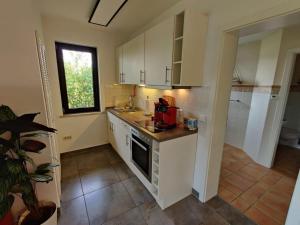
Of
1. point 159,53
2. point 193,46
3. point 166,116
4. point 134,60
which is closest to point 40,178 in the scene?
point 166,116

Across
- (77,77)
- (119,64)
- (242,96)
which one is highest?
(119,64)

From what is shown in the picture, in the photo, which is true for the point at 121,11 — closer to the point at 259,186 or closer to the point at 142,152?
the point at 142,152

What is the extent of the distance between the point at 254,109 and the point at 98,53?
10.7ft

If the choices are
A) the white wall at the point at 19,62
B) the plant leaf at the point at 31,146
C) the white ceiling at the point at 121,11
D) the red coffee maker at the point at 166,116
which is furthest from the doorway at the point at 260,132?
the white wall at the point at 19,62

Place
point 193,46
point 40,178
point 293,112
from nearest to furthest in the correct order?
point 40,178
point 193,46
point 293,112

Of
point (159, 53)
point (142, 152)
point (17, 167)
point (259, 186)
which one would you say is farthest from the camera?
point (259, 186)

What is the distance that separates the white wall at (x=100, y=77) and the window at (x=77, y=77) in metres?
0.12

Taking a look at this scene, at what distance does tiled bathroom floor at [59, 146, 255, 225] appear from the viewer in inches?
63.1

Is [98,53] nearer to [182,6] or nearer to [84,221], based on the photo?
[182,6]

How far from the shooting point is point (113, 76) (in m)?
3.21

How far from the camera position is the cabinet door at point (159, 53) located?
1646mm

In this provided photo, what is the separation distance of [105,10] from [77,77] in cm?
142

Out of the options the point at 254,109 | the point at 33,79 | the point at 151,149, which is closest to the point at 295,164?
the point at 254,109

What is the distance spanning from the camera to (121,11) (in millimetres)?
2166
